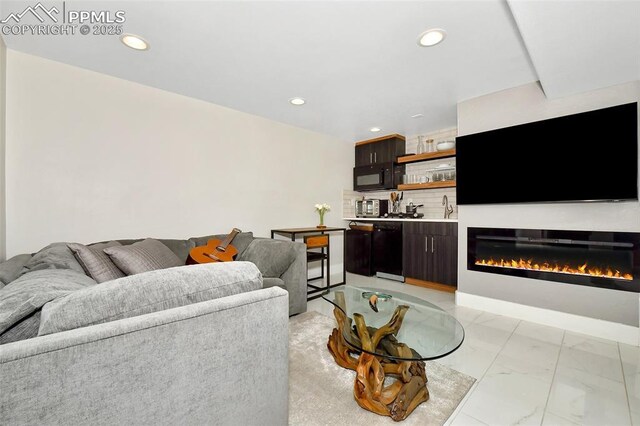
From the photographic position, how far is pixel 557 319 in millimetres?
2574

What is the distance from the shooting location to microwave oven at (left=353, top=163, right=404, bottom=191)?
15.2 ft

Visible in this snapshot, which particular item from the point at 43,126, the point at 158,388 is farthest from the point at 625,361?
the point at 43,126

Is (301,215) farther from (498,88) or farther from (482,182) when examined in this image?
(498,88)

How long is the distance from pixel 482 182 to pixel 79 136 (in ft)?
13.4

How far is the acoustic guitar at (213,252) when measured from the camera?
2.52 m

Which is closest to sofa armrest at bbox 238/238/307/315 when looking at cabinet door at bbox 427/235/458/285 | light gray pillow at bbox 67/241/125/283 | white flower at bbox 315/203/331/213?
light gray pillow at bbox 67/241/125/283

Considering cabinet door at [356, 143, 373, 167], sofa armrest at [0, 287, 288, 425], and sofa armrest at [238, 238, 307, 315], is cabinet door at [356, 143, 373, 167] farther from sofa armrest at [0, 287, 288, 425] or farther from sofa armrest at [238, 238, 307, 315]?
sofa armrest at [0, 287, 288, 425]

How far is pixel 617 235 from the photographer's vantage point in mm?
2342

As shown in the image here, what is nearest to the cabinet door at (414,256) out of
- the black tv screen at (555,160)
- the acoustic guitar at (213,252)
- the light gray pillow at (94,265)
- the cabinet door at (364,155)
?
the black tv screen at (555,160)

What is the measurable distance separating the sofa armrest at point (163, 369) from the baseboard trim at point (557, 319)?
9.24 ft

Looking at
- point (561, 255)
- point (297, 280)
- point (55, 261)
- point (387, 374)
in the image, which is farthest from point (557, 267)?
point (55, 261)

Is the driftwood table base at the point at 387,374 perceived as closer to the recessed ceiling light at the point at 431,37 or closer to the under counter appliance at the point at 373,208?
the recessed ceiling light at the point at 431,37

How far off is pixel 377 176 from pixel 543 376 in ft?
11.5

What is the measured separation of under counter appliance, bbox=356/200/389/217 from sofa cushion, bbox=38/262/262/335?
13.3ft
